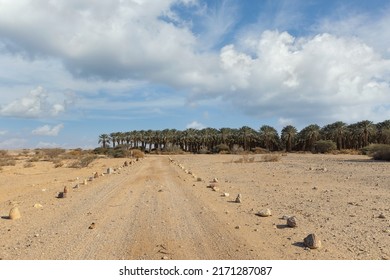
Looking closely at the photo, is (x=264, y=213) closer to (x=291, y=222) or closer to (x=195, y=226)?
(x=291, y=222)

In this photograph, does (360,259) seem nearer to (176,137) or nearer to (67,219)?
(67,219)

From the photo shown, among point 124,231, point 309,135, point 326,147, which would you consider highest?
point 309,135

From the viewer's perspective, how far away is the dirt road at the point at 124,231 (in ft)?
21.2

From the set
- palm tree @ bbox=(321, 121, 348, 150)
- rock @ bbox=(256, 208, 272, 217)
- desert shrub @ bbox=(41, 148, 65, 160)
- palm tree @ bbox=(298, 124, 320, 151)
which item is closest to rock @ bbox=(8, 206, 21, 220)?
rock @ bbox=(256, 208, 272, 217)

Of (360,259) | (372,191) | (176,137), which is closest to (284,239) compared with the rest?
A: (360,259)

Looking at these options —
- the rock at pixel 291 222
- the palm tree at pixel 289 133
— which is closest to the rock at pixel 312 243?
the rock at pixel 291 222

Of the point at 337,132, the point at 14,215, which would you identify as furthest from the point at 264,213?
the point at 337,132

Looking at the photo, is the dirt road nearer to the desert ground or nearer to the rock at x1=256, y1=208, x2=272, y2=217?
the desert ground

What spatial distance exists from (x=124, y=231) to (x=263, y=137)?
8987cm

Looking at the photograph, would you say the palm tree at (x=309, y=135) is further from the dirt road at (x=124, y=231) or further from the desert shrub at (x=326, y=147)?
the dirt road at (x=124, y=231)

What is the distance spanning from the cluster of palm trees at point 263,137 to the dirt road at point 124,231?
2431 inches

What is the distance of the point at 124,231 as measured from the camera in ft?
26.3

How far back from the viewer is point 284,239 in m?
7.42

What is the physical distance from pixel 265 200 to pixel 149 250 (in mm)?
6726
